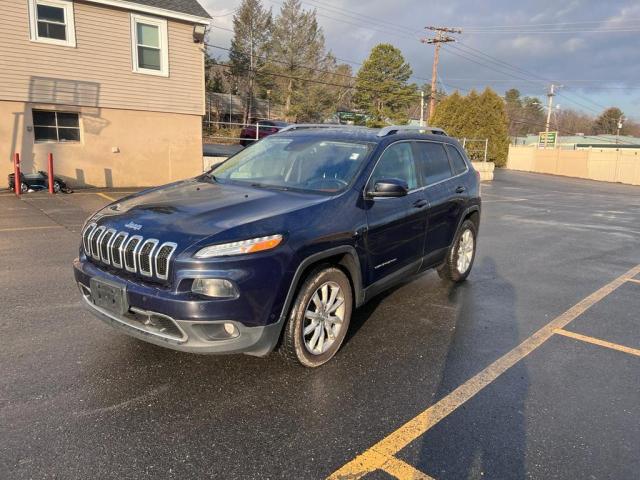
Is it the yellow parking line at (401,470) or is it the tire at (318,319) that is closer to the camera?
the yellow parking line at (401,470)

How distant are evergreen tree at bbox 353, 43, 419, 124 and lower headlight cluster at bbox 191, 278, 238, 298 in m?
43.3

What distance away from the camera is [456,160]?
19.4 feet

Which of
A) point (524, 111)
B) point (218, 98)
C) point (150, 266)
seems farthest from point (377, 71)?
point (524, 111)

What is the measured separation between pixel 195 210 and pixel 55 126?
40.7ft

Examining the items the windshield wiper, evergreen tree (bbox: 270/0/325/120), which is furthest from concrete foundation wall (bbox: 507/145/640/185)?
the windshield wiper

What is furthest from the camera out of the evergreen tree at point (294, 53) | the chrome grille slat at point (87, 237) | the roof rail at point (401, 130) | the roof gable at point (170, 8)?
the evergreen tree at point (294, 53)

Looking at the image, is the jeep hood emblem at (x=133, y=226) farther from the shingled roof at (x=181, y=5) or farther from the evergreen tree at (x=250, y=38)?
the evergreen tree at (x=250, y=38)

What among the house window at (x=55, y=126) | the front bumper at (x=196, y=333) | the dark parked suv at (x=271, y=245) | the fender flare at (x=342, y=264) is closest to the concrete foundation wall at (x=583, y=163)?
the house window at (x=55, y=126)

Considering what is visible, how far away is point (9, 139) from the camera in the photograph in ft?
42.3

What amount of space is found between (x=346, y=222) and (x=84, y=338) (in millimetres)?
2354

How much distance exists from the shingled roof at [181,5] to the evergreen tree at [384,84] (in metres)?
30.4

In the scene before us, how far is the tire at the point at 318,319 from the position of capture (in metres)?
3.48

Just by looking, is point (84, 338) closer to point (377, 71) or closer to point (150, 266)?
point (150, 266)

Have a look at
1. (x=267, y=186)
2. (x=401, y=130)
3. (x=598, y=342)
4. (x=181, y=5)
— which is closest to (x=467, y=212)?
(x=401, y=130)
